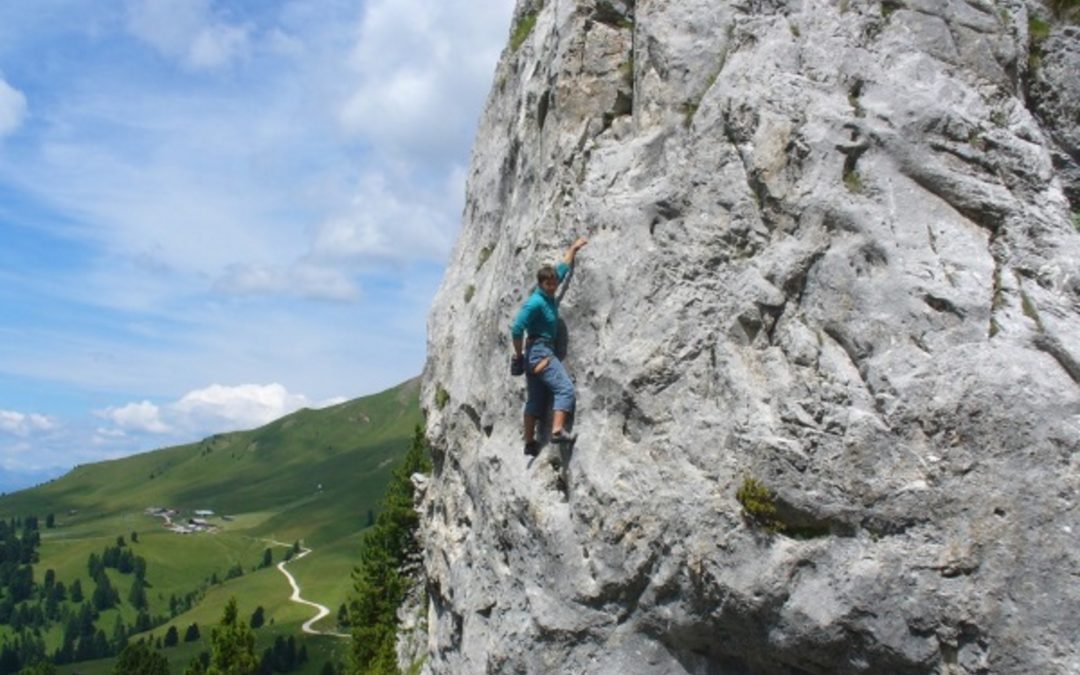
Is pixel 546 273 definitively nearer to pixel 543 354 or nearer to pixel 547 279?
pixel 547 279

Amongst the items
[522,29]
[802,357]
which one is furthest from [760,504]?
[522,29]

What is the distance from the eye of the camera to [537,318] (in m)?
18.8

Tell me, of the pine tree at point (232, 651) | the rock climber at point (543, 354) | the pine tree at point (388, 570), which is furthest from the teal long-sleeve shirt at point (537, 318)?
the pine tree at point (232, 651)

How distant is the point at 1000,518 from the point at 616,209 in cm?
932

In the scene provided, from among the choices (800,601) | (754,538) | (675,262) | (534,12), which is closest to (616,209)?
(675,262)

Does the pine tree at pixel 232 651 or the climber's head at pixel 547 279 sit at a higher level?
the climber's head at pixel 547 279

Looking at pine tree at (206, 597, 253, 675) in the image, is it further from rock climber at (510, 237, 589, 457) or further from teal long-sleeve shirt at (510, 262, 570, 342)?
teal long-sleeve shirt at (510, 262, 570, 342)

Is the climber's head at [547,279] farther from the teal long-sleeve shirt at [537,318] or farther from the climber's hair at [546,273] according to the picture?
the teal long-sleeve shirt at [537,318]

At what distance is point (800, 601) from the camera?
14492mm

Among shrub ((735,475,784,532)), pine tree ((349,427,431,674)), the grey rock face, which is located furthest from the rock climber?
pine tree ((349,427,431,674))

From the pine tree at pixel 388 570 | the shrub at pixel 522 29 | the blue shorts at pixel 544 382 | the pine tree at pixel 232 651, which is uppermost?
the shrub at pixel 522 29

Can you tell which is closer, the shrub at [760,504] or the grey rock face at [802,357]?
the grey rock face at [802,357]

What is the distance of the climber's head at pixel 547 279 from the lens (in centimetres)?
1852

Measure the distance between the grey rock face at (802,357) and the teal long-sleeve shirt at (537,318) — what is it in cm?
54
